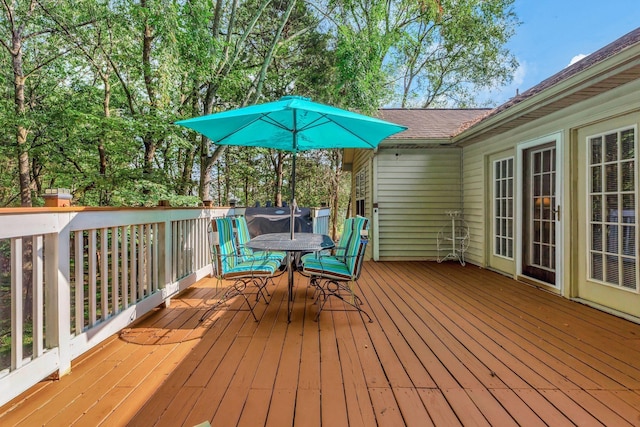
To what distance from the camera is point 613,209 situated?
310 centimetres

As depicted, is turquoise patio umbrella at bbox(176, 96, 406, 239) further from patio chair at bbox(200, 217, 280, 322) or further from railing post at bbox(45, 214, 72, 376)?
railing post at bbox(45, 214, 72, 376)

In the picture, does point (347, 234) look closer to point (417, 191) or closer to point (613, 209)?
point (613, 209)

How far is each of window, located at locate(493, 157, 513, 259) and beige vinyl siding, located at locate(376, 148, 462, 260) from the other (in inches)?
40.0

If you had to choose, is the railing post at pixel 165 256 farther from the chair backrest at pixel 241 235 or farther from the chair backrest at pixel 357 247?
the chair backrest at pixel 357 247

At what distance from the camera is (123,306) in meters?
A: 2.58

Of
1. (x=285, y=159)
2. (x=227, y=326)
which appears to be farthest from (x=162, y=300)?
(x=285, y=159)

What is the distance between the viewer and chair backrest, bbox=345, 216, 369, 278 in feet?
9.78

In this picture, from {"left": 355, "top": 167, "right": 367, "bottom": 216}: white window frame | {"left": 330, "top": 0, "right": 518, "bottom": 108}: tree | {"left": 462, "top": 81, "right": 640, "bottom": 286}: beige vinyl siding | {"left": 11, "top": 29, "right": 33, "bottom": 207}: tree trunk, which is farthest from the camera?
{"left": 330, "top": 0, "right": 518, "bottom": 108}: tree

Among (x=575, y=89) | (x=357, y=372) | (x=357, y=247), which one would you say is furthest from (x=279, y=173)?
(x=357, y=372)

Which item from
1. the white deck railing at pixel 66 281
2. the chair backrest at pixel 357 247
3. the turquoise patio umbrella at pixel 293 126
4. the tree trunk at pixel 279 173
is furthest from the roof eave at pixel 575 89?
the tree trunk at pixel 279 173

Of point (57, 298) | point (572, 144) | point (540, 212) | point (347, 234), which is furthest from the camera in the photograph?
point (540, 212)

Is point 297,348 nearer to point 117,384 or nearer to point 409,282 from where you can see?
point 117,384

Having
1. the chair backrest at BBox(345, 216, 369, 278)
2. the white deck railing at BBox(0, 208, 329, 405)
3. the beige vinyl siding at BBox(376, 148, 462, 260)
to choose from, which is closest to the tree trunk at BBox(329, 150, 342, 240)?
the beige vinyl siding at BBox(376, 148, 462, 260)

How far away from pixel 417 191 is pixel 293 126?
3.47 metres
